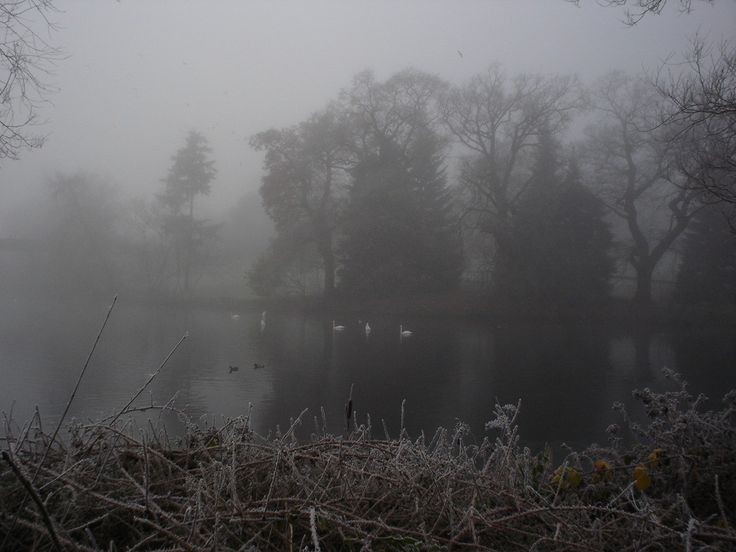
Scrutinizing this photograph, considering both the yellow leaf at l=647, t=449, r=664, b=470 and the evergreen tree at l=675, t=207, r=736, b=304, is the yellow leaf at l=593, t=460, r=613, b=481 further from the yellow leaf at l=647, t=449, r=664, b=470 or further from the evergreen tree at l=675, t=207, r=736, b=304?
the evergreen tree at l=675, t=207, r=736, b=304

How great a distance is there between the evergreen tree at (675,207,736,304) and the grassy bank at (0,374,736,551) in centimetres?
1973

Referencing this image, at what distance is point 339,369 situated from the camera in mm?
9234

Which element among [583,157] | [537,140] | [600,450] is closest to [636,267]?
[583,157]

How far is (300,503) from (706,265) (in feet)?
71.5

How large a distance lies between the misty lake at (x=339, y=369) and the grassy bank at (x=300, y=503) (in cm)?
63

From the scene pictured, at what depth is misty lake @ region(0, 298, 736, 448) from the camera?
6191 mm

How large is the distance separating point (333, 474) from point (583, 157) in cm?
2282

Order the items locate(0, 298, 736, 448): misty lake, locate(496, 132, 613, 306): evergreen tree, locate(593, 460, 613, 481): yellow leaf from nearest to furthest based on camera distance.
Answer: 1. locate(593, 460, 613, 481): yellow leaf
2. locate(0, 298, 736, 448): misty lake
3. locate(496, 132, 613, 306): evergreen tree

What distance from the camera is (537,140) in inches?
899

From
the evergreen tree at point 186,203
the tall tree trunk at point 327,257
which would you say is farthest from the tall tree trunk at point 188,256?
the tall tree trunk at point 327,257

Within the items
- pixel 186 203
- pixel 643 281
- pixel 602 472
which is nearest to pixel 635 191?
pixel 643 281

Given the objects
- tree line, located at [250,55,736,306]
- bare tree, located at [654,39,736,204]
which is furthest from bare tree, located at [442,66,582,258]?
bare tree, located at [654,39,736,204]

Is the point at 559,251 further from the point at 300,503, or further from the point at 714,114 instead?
the point at 300,503

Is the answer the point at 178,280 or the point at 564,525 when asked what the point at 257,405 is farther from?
the point at 178,280
